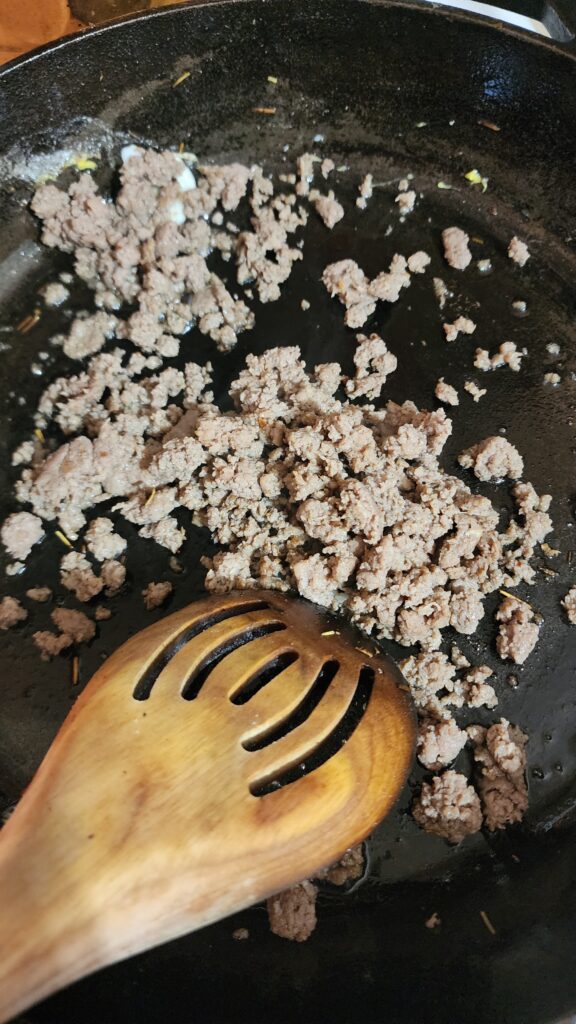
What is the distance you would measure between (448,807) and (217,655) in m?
0.39

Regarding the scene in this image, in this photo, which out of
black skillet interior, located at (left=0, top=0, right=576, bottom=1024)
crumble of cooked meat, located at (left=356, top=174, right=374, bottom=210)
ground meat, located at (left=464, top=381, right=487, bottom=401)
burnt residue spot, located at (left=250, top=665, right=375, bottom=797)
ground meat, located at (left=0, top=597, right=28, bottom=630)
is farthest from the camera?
crumble of cooked meat, located at (left=356, top=174, right=374, bottom=210)

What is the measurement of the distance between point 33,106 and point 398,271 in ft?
2.12

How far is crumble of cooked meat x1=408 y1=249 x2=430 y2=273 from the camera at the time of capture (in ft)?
3.86

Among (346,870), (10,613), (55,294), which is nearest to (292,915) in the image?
(346,870)

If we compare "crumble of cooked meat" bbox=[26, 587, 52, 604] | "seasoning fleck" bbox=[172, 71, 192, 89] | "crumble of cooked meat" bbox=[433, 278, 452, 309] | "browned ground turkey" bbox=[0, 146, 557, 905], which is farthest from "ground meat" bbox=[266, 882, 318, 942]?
"seasoning fleck" bbox=[172, 71, 192, 89]

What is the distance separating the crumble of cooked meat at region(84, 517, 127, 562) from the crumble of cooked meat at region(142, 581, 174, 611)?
0.25 ft

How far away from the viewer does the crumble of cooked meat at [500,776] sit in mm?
956

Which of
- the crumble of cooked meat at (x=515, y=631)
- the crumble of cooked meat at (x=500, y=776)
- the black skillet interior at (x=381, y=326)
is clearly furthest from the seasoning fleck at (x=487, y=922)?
the crumble of cooked meat at (x=515, y=631)

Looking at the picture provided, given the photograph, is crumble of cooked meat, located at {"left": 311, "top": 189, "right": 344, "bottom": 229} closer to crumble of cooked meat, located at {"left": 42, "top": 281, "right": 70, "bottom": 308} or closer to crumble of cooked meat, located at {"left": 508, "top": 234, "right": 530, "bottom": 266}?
crumble of cooked meat, located at {"left": 508, "top": 234, "right": 530, "bottom": 266}

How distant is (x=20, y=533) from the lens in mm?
1022

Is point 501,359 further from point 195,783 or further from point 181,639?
point 195,783

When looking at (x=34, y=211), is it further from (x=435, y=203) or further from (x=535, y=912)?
(x=535, y=912)

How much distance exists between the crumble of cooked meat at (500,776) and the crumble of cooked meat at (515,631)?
0.33 ft

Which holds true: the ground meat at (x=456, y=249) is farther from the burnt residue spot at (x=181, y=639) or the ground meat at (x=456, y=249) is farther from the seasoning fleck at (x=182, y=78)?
the burnt residue spot at (x=181, y=639)
